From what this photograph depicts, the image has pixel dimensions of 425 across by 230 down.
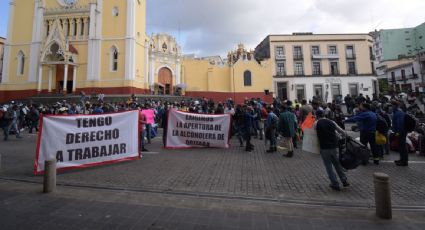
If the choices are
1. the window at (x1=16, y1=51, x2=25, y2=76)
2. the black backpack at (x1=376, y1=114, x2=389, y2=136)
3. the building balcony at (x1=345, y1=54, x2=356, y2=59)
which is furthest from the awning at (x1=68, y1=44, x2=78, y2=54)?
the building balcony at (x1=345, y1=54, x2=356, y2=59)

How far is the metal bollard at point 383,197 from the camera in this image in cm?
401

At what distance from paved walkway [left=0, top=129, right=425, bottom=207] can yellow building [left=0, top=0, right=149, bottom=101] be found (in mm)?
24881

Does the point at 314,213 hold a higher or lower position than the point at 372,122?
lower

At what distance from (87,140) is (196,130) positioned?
4.55 m

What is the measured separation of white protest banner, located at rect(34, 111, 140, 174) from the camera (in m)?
6.57

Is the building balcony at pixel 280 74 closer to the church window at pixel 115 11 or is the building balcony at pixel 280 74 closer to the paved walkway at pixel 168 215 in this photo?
the church window at pixel 115 11

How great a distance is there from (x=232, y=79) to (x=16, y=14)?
1309 inches

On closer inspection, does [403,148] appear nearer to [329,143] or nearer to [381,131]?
[381,131]

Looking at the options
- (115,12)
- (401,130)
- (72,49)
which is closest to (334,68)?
(115,12)

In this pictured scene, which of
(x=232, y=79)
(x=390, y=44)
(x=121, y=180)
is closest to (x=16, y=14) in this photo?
(x=232, y=79)

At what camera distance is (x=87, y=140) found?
7168 millimetres

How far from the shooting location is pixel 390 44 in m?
61.8

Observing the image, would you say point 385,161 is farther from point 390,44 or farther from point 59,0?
point 390,44

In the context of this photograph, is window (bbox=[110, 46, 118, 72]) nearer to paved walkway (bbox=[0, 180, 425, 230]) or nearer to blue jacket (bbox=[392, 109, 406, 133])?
paved walkway (bbox=[0, 180, 425, 230])
